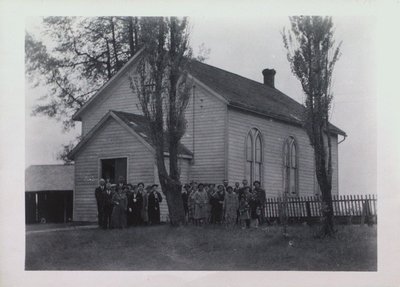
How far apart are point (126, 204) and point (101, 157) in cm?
259

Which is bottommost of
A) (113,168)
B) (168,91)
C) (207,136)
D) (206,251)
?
(206,251)

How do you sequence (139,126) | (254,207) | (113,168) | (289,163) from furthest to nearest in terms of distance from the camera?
(289,163), (113,168), (139,126), (254,207)

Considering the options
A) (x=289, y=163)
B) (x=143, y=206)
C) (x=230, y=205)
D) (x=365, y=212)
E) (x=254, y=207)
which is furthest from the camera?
(x=289, y=163)

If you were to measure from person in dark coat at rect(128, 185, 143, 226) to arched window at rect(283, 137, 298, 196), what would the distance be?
5.55 m

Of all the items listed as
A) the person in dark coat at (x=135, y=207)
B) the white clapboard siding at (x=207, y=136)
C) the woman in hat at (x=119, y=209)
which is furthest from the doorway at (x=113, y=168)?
the woman in hat at (x=119, y=209)

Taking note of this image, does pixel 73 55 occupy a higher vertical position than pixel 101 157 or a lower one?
higher

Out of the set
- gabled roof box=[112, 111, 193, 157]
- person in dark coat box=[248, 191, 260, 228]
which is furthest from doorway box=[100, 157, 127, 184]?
person in dark coat box=[248, 191, 260, 228]

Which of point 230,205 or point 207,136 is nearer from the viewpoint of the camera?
point 230,205

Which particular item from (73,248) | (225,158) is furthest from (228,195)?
(73,248)

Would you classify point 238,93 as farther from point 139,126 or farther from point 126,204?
point 126,204

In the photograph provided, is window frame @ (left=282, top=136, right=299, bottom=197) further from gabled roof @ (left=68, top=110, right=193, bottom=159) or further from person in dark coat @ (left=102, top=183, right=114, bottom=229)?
person in dark coat @ (left=102, top=183, right=114, bottom=229)

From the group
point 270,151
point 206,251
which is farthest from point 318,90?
point 270,151

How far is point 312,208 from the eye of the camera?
15.8 meters

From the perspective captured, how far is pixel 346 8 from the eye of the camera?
377 inches
